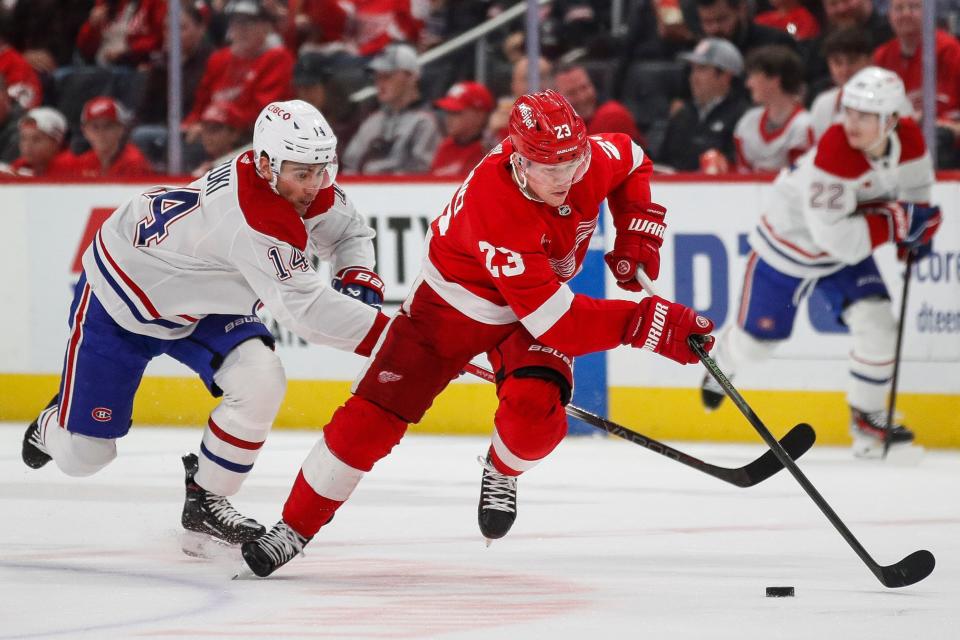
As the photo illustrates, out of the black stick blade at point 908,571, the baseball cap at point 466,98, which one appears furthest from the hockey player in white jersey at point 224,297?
the baseball cap at point 466,98

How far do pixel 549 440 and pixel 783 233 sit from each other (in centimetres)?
262

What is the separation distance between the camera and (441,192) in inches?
271

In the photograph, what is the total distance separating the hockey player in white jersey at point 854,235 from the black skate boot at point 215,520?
2.71m

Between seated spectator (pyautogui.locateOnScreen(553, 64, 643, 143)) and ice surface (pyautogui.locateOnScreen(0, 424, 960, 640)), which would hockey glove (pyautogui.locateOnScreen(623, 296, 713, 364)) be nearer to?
ice surface (pyautogui.locateOnScreen(0, 424, 960, 640))

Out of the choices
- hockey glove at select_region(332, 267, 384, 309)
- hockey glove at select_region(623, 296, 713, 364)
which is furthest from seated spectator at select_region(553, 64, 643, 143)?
hockey glove at select_region(623, 296, 713, 364)

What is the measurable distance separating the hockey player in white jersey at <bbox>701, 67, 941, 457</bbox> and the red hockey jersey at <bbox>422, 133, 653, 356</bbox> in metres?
2.15

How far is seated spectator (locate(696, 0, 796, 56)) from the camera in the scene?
6543 millimetres

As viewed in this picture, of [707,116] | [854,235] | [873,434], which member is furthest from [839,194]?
[873,434]

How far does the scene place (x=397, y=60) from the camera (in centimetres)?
707

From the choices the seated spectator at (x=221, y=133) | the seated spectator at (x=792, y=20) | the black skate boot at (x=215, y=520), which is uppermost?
the seated spectator at (x=792, y=20)

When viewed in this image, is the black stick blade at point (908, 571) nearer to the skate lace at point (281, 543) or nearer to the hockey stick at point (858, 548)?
the hockey stick at point (858, 548)

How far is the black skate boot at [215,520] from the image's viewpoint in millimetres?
4160

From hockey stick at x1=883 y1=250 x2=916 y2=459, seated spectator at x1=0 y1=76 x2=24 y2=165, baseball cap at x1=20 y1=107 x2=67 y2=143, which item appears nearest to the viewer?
hockey stick at x1=883 y1=250 x2=916 y2=459

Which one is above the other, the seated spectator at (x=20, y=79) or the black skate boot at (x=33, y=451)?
the seated spectator at (x=20, y=79)
